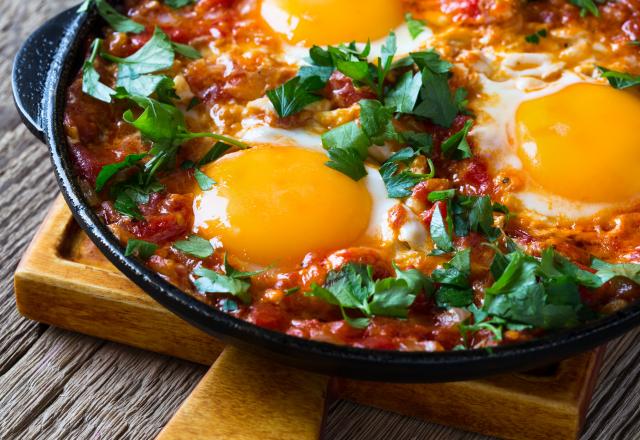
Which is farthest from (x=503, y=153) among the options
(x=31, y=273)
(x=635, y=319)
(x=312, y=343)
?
(x=31, y=273)

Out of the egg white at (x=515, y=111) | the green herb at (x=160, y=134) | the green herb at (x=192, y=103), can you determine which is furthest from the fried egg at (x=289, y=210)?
the egg white at (x=515, y=111)

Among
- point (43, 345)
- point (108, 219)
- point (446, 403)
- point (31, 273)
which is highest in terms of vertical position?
point (108, 219)

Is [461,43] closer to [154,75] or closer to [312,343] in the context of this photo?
[154,75]

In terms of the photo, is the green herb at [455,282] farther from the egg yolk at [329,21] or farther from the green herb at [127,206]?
the egg yolk at [329,21]

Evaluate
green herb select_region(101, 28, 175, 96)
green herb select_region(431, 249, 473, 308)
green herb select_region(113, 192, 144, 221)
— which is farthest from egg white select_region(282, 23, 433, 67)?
green herb select_region(431, 249, 473, 308)

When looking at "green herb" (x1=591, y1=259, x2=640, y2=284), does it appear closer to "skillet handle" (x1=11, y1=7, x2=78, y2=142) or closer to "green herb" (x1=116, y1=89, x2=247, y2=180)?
"green herb" (x1=116, y1=89, x2=247, y2=180)

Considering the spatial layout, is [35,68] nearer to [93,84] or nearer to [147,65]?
[93,84]
